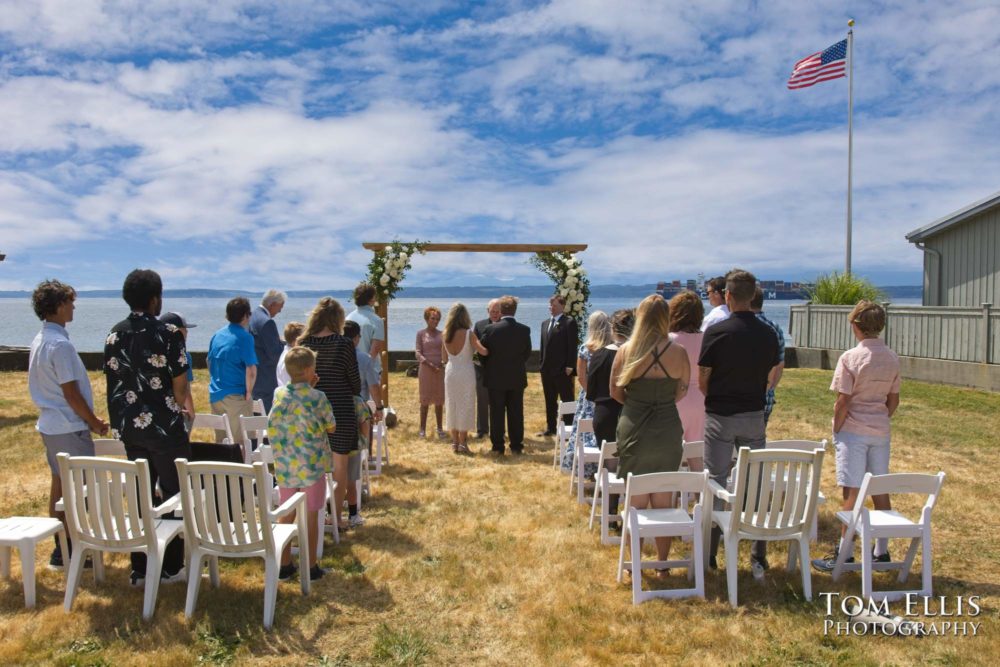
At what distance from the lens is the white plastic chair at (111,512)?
372cm

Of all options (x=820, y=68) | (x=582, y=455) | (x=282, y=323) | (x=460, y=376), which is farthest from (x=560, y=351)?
(x=282, y=323)

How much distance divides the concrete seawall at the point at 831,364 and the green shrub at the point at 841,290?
1448 millimetres

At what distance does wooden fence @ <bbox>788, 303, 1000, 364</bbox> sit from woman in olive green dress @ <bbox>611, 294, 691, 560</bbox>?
12.0 metres

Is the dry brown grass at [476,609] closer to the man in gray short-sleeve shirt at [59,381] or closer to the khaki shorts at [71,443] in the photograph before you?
the khaki shorts at [71,443]

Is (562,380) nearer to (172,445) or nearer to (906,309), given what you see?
(172,445)

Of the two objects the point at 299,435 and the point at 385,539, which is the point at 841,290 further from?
the point at 299,435

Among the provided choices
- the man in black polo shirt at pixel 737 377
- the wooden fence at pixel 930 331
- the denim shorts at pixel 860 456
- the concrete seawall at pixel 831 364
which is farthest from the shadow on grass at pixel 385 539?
the wooden fence at pixel 930 331

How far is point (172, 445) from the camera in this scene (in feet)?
13.5

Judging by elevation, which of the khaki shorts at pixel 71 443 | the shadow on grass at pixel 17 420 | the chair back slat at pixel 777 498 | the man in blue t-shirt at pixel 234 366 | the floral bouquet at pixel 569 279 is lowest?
the shadow on grass at pixel 17 420

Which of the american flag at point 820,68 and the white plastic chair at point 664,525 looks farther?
the american flag at point 820,68

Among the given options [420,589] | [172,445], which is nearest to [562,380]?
[420,589]

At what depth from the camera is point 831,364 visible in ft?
59.0

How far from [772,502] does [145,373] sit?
11.7ft

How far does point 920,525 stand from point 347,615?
10.6 feet
